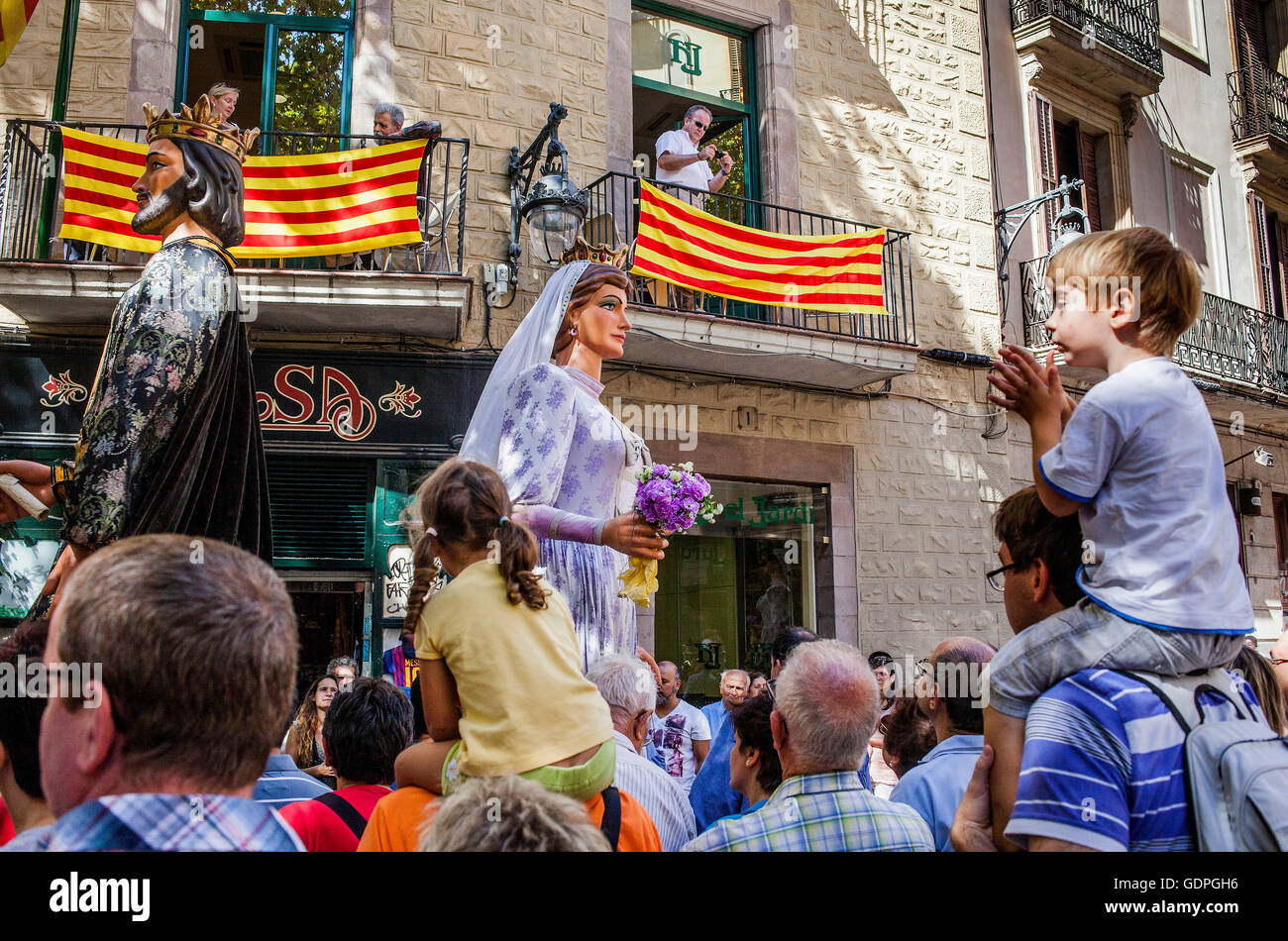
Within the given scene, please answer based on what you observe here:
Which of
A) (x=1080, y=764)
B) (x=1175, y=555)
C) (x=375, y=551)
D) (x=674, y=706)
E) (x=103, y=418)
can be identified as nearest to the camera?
(x=1080, y=764)

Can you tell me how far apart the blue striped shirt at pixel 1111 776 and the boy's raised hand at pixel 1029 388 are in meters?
0.61

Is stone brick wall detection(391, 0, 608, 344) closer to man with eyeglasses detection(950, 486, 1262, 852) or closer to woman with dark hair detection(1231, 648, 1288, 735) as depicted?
woman with dark hair detection(1231, 648, 1288, 735)

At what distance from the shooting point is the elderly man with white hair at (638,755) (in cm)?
276

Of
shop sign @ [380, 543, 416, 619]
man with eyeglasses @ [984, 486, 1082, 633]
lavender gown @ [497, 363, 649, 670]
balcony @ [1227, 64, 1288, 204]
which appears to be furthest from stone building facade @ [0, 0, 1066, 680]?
man with eyeglasses @ [984, 486, 1082, 633]

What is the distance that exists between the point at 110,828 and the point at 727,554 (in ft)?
31.5

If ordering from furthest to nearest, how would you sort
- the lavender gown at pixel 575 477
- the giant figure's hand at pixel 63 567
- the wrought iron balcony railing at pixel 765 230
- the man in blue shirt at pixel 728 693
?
the wrought iron balcony railing at pixel 765 230 → the man in blue shirt at pixel 728 693 → the lavender gown at pixel 575 477 → the giant figure's hand at pixel 63 567

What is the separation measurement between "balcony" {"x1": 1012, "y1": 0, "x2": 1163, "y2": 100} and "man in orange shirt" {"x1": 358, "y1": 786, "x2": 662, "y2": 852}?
40.9 feet

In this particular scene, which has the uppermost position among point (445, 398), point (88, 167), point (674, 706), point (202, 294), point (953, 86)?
point (953, 86)

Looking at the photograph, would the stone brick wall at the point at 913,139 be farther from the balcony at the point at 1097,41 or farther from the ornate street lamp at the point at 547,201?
the ornate street lamp at the point at 547,201

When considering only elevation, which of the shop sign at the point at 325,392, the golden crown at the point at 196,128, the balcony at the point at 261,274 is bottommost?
the golden crown at the point at 196,128

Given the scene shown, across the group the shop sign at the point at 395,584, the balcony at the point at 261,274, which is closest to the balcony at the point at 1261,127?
the balcony at the point at 261,274

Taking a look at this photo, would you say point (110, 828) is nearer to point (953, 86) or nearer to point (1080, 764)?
point (1080, 764)
